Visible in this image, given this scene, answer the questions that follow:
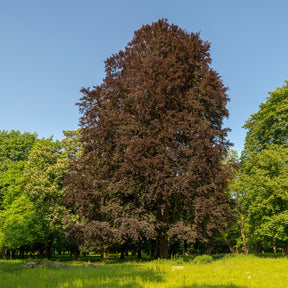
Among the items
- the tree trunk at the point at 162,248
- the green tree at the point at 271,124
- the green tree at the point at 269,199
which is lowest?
the tree trunk at the point at 162,248

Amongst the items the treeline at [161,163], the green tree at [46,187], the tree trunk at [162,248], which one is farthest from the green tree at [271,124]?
the green tree at [46,187]

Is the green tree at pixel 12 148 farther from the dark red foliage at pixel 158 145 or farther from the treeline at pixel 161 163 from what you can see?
the dark red foliage at pixel 158 145

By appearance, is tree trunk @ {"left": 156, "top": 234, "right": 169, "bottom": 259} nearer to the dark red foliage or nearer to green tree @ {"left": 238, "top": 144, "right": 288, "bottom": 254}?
the dark red foliage

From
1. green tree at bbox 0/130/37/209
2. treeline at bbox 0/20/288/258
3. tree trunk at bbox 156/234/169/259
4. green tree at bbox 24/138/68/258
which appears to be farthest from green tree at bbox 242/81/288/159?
green tree at bbox 0/130/37/209

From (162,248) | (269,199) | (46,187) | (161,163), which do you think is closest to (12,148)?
(46,187)

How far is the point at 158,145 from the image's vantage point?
739 inches

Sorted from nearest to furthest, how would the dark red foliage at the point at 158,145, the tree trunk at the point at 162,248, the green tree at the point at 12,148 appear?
the dark red foliage at the point at 158,145 → the tree trunk at the point at 162,248 → the green tree at the point at 12,148

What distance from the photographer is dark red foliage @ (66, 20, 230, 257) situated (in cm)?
1792

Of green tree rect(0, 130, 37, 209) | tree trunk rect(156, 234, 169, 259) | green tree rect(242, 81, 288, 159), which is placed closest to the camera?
tree trunk rect(156, 234, 169, 259)

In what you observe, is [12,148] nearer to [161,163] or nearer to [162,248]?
[162,248]

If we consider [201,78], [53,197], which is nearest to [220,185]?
[201,78]

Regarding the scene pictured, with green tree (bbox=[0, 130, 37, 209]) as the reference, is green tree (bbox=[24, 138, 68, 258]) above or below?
below

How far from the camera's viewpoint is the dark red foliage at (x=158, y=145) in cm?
1792

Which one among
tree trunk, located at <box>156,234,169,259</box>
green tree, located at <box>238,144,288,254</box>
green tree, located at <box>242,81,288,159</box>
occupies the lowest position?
tree trunk, located at <box>156,234,169,259</box>
